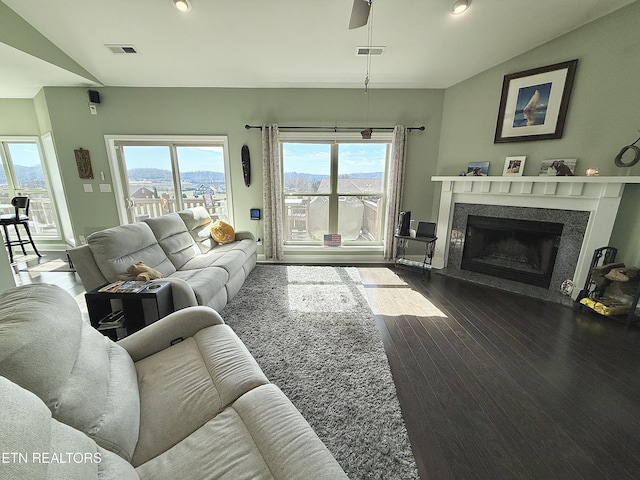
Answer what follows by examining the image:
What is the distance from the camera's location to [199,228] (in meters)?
3.53

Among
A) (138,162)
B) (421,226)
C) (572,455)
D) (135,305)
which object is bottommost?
(572,455)

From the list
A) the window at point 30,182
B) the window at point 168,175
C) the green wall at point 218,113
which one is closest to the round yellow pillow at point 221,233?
the window at point 168,175

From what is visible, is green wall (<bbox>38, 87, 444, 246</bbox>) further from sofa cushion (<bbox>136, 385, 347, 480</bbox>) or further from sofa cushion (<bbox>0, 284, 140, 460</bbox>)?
sofa cushion (<bbox>136, 385, 347, 480</bbox>)

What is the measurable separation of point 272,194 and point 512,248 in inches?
143

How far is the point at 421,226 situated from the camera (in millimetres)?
3844

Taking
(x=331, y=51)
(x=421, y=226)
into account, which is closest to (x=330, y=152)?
(x=331, y=51)

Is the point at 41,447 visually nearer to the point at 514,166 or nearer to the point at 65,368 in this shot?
the point at 65,368

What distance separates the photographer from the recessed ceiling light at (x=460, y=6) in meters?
2.37

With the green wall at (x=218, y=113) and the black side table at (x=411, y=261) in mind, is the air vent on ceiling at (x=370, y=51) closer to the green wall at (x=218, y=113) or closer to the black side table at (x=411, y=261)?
the green wall at (x=218, y=113)

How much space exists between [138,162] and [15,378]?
14.4ft

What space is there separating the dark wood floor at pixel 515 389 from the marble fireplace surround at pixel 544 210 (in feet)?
1.77

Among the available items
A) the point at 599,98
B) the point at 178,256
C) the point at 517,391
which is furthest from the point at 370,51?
the point at 517,391

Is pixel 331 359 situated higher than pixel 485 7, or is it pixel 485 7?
pixel 485 7

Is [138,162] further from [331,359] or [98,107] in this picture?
[331,359]
